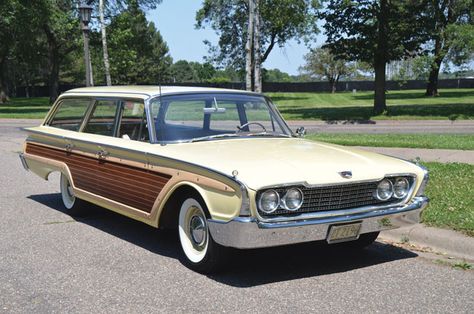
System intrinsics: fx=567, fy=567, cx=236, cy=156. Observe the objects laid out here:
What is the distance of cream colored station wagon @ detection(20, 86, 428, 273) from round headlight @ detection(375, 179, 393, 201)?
1 centimetres

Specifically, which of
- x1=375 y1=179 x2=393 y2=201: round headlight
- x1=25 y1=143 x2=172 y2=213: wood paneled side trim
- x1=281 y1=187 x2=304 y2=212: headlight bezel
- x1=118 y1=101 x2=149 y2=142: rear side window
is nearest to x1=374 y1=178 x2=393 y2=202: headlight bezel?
x1=375 y1=179 x2=393 y2=201: round headlight

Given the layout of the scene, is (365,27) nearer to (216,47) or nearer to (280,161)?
(280,161)

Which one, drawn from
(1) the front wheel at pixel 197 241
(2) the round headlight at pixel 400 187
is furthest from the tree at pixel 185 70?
(2) the round headlight at pixel 400 187

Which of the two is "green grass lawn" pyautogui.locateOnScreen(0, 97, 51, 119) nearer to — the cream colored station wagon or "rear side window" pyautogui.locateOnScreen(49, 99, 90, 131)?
"rear side window" pyautogui.locateOnScreen(49, 99, 90, 131)

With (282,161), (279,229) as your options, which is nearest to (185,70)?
(282,161)

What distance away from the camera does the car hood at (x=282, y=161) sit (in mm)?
4516

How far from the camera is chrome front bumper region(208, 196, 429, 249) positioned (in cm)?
439

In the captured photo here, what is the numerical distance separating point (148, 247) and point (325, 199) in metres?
2.09

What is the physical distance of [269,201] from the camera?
4492mm

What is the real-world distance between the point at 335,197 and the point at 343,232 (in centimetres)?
30

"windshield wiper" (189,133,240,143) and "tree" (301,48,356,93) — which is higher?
A: "tree" (301,48,356,93)

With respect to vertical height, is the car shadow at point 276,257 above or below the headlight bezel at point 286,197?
below

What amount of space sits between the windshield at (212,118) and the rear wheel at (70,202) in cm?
193

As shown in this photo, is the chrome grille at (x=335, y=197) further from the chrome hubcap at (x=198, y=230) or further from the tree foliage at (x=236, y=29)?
the tree foliage at (x=236, y=29)
